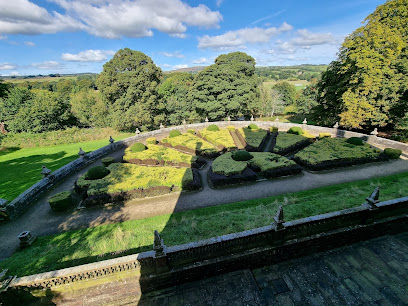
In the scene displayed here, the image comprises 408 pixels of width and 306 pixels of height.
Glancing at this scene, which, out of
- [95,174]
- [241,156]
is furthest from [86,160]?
[241,156]

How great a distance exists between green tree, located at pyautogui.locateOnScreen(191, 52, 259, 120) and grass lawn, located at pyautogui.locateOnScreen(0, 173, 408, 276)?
1006 inches

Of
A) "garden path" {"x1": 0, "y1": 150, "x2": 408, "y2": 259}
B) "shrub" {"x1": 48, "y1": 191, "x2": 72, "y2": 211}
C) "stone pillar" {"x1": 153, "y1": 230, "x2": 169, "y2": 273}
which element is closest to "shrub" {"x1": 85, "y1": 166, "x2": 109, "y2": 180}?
"garden path" {"x1": 0, "y1": 150, "x2": 408, "y2": 259}

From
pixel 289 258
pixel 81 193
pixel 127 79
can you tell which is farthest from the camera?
pixel 127 79

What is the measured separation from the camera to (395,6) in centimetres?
2244

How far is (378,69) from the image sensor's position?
22766 mm

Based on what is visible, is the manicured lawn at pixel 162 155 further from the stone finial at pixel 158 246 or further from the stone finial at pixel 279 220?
the stone finial at pixel 158 246

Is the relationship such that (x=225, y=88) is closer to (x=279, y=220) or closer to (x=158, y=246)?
(x=279, y=220)

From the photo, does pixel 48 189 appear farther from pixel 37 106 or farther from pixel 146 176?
pixel 37 106

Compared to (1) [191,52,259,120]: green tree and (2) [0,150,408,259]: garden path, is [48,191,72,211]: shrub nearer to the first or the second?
(2) [0,150,408,259]: garden path

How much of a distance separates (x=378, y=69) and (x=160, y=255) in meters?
31.3

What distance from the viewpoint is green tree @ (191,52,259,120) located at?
116 feet

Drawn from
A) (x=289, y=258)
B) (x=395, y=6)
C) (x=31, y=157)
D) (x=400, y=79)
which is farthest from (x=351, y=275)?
(x=31, y=157)

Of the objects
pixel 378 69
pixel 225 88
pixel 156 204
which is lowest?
pixel 156 204

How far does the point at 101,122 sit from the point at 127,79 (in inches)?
930
